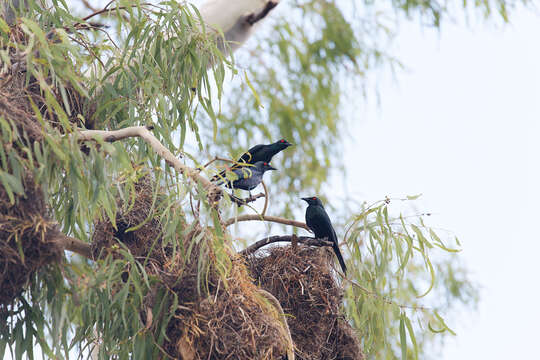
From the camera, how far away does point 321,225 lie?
3998mm

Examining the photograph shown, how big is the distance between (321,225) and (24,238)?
1.83 m

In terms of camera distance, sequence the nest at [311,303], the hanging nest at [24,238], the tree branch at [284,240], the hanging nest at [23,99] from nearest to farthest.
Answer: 1. the hanging nest at [24,238]
2. the hanging nest at [23,99]
3. the nest at [311,303]
4. the tree branch at [284,240]

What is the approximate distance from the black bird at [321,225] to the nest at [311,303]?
0.19 metres

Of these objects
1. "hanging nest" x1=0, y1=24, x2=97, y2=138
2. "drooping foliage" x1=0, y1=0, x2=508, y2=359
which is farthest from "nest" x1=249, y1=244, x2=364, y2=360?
"hanging nest" x1=0, y1=24, x2=97, y2=138

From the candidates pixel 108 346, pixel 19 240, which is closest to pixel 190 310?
pixel 108 346

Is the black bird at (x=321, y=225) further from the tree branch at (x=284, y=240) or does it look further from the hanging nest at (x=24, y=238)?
the hanging nest at (x=24, y=238)

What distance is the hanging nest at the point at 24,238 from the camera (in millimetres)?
2494

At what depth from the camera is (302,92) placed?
20.9 ft

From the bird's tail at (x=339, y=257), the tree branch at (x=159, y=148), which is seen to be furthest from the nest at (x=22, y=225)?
the bird's tail at (x=339, y=257)

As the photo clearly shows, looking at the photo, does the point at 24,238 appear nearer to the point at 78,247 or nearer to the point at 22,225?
the point at 22,225

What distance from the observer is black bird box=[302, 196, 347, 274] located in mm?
3875

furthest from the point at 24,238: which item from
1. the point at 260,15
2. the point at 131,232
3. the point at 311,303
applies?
the point at 260,15

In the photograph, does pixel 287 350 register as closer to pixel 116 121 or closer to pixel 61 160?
pixel 61 160

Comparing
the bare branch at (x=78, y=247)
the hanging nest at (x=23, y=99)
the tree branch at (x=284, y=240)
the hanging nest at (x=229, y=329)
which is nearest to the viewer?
the hanging nest at (x=23, y=99)
